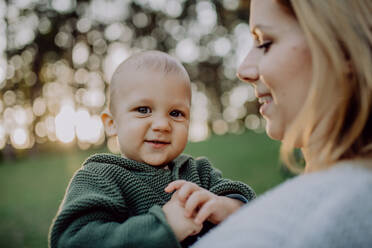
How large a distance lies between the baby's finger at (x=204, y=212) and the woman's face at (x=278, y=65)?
403mm

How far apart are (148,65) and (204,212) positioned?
97 centimetres

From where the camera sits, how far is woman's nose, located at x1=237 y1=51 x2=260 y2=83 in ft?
5.21

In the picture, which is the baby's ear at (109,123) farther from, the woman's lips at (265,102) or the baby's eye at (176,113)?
the woman's lips at (265,102)

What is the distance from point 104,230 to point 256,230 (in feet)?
2.21

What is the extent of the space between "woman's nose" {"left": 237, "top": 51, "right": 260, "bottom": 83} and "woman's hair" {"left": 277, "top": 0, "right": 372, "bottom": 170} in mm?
326

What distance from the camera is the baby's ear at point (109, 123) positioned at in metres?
2.28

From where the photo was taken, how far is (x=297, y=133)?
138cm

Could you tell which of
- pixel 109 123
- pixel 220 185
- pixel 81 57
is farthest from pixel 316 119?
pixel 81 57

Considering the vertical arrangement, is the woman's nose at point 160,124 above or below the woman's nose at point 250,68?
below

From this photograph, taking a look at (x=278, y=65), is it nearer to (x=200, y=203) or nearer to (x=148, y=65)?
(x=200, y=203)

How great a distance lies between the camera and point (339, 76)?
1232mm

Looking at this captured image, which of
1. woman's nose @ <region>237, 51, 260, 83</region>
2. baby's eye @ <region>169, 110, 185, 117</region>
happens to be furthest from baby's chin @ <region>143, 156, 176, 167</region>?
woman's nose @ <region>237, 51, 260, 83</region>

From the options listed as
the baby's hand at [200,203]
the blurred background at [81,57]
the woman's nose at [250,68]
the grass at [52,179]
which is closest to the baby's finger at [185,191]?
the baby's hand at [200,203]

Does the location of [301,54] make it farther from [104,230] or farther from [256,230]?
[104,230]
